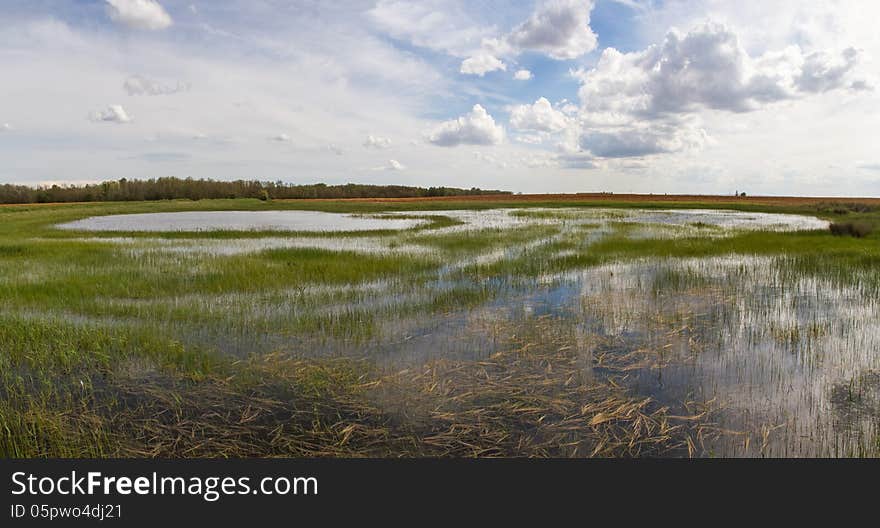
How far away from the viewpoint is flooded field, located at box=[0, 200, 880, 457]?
5922mm

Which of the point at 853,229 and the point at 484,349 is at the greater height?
the point at 853,229

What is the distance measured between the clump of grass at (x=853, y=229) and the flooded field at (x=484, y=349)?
35.8 ft

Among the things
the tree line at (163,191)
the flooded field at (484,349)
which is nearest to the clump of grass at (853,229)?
the flooded field at (484,349)

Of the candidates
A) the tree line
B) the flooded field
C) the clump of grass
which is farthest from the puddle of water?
the tree line

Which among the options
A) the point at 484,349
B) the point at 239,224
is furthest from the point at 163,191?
the point at 484,349

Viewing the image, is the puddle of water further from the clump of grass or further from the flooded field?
the clump of grass

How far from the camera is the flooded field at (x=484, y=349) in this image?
592 centimetres

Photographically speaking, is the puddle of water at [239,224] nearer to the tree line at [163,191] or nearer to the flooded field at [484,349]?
the flooded field at [484,349]

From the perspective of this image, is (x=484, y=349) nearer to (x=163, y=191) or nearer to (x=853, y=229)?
(x=853, y=229)

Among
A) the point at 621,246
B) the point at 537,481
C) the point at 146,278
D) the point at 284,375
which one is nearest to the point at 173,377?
the point at 284,375

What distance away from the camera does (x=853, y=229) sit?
87.1 ft

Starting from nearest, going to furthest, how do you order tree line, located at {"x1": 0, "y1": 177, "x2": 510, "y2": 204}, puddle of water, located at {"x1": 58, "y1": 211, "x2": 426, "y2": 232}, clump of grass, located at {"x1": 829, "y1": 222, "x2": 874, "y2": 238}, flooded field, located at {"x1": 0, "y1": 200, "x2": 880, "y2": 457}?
flooded field, located at {"x1": 0, "y1": 200, "x2": 880, "y2": 457}
clump of grass, located at {"x1": 829, "y1": 222, "x2": 874, "y2": 238}
puddle of water, located at {"x1": 58, "y1": 211, "x2": 426, "y2": 232}
tree line, located at {"x1": 0, "y1": 177, "x2": 510, "y2": 204}

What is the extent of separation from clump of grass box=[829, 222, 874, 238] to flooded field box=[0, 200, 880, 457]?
429 inches

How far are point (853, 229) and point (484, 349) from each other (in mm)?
28569
